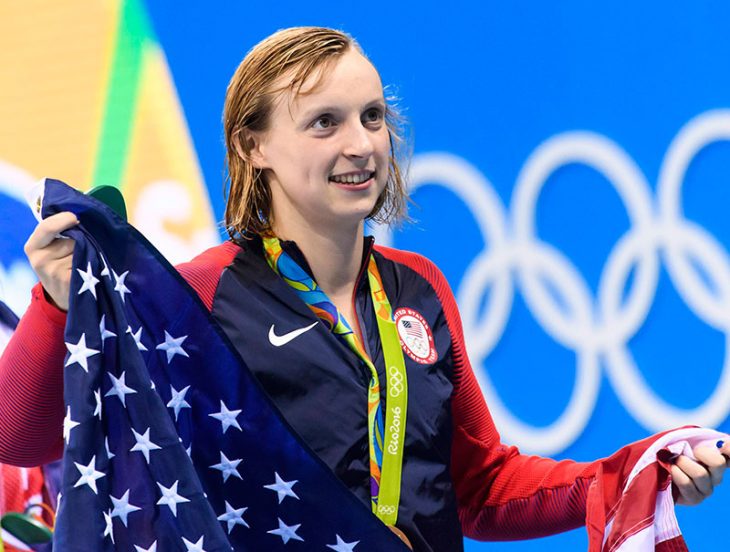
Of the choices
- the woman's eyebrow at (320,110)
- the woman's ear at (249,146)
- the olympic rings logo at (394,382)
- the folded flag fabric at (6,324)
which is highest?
the woman's eyebrow at (320,110)

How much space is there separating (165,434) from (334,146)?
532 mm

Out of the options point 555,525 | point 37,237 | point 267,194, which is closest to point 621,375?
point 555,525

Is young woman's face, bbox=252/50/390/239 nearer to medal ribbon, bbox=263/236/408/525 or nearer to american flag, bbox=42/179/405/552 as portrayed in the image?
medal ribbon, bbox=263/236/408/525

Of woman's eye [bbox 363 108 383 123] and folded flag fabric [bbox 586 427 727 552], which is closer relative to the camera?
folded flag fabric [bbox 586 427 727 552]

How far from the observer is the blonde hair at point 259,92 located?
2004 millimetres

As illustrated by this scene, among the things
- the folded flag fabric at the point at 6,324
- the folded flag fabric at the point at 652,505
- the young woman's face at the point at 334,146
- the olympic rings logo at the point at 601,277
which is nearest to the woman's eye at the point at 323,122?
the young woman's face at the point at 334,146

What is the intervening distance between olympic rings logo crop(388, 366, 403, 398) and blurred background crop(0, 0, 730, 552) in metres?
1.60

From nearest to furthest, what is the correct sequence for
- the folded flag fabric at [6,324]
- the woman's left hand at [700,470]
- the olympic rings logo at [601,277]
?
the woman's left hand at [700,470] < the olympic rings logo at [601,277] < the folded flag fabric at [6,324]

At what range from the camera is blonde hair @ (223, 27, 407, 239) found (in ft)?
6.57

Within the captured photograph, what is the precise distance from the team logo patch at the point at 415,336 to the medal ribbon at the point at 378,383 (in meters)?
0.02

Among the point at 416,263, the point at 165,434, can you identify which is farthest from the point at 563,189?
the point at 165,434

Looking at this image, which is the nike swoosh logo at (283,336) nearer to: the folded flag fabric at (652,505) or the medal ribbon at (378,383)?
the medal ribbon at (378,383)

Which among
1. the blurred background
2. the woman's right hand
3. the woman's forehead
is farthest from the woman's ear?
the blurred background

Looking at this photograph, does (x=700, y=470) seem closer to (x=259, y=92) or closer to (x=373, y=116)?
(x=373, y=116)
